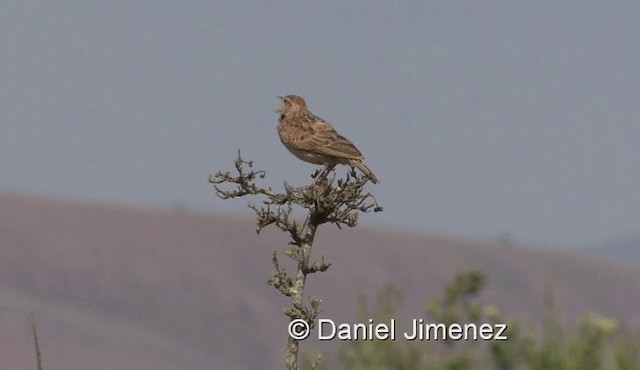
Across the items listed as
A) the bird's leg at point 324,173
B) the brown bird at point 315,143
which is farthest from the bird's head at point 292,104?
the bird's leg at point 324,173

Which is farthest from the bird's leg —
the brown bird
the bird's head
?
the bird's head

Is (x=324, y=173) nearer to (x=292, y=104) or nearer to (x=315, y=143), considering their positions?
(x=315, y=143)

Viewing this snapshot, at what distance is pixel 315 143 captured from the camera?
55.0ft

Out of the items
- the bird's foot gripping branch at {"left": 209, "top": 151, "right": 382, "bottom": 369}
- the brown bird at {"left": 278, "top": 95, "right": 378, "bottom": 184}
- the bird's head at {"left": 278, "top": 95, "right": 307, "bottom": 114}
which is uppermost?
the bird's head at {"left": 278, "top": 95, "right": 307, "bottom": 114}

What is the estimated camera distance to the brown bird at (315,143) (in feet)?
54.6

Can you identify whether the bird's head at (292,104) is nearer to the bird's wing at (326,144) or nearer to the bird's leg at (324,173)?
the bird's wing at (326,144)

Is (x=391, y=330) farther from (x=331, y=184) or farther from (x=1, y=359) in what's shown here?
(x=1, y=359)

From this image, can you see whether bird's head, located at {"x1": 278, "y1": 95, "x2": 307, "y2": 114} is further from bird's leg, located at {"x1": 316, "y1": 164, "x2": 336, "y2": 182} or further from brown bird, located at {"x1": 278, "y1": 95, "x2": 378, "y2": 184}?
bird's leg, located at {"x1": 316, "y1": 164, "x2": 336, "y2": 182}

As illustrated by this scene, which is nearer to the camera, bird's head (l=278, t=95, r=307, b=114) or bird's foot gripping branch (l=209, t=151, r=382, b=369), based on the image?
bird's foot gripping branch (l=209, t=151, r=382, b=369)

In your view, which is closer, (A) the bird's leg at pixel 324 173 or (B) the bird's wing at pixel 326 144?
(A) the bird's leg at pixel 324 173

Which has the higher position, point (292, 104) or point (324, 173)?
point (292, 104)

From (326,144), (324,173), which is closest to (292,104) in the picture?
(326,144)

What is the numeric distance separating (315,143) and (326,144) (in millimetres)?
154

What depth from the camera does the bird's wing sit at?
16.7 metres
